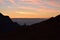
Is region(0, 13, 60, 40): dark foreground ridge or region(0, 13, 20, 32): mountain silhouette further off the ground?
region(0, 13, 20, 32): mountain silhouette

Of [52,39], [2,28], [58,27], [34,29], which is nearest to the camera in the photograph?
[52,39]

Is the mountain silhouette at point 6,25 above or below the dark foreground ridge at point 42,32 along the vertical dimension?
above

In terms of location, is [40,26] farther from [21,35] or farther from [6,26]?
[6,26]

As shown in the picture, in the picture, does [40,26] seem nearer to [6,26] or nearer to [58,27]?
[58,27]

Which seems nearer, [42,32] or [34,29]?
[42,32]

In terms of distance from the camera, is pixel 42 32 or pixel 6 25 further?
pixel 6 25

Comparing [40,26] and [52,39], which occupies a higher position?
[40,26]

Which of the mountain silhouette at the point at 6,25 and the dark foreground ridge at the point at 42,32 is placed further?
the mountain silhouette at the point at 6,25

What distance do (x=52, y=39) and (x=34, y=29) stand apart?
2.99 m

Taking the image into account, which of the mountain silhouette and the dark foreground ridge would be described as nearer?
the dark foreground ridge

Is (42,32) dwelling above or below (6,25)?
below

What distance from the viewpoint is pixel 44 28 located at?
630 inches

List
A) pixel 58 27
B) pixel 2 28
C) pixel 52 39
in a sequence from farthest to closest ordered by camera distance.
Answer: pixel 2 28 < pixel 58 27 < pixel 52 39

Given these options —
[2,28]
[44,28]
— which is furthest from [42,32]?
[2,28]
